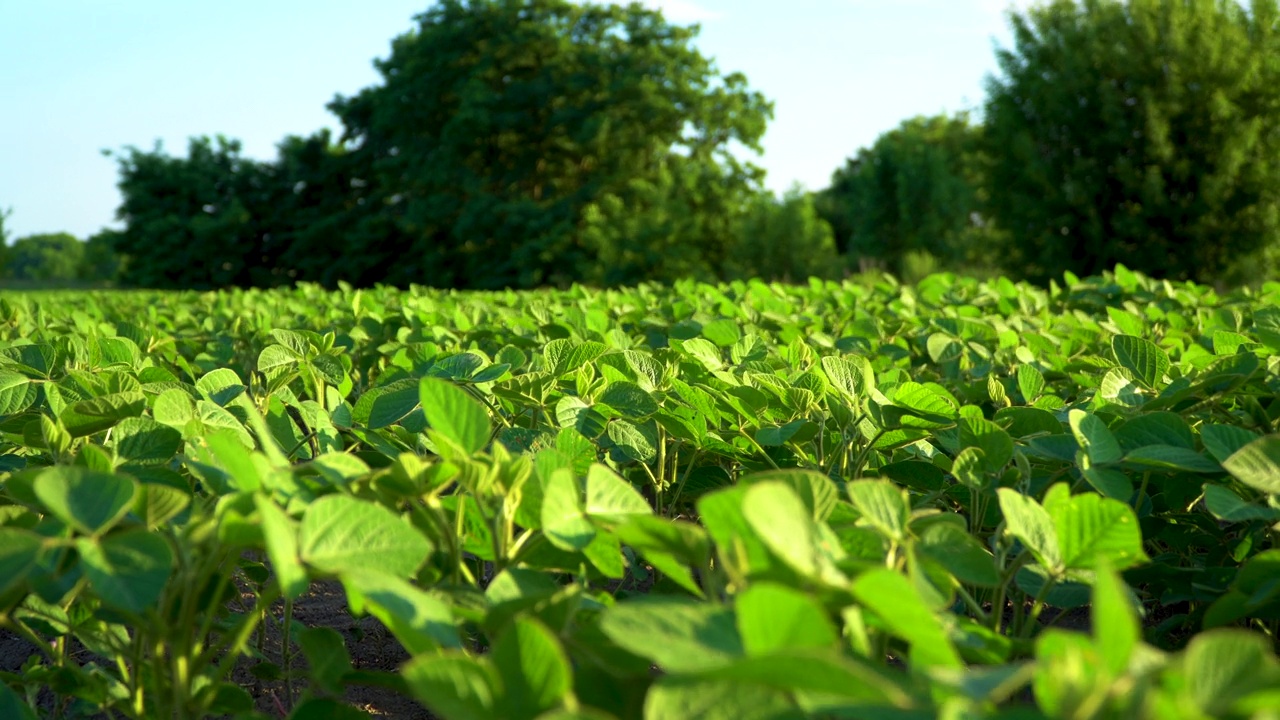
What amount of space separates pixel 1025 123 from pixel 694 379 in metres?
19.3

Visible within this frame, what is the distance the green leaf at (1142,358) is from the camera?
149 centimetres

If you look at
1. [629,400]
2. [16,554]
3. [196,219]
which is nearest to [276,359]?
[629,400]

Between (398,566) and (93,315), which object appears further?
(93,315)

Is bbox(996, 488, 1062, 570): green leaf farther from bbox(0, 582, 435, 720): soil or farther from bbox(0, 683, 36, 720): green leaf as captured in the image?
bbox(0, 582, 435, 720): soil

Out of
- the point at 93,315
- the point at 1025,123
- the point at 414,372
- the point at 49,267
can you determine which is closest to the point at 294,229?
the point at 1025,123

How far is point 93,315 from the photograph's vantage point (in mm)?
3768

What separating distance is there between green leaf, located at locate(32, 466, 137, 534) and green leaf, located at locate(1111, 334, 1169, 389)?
137 centimetres

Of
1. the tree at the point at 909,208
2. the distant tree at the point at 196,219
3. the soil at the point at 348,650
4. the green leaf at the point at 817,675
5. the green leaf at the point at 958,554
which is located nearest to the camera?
the green leaf at the point at 817,675

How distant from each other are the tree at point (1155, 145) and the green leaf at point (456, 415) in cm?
1841

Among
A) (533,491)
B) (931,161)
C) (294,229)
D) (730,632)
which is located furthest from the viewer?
(294,229)

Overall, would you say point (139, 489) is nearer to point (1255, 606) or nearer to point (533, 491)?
point (533, 491)

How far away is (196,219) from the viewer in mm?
34219

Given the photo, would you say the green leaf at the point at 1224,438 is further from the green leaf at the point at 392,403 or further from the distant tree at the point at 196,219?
the distant tree at the point at 196,219

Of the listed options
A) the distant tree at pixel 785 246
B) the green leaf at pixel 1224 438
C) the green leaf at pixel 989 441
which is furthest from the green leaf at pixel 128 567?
the distant tree at pixel 785 246
